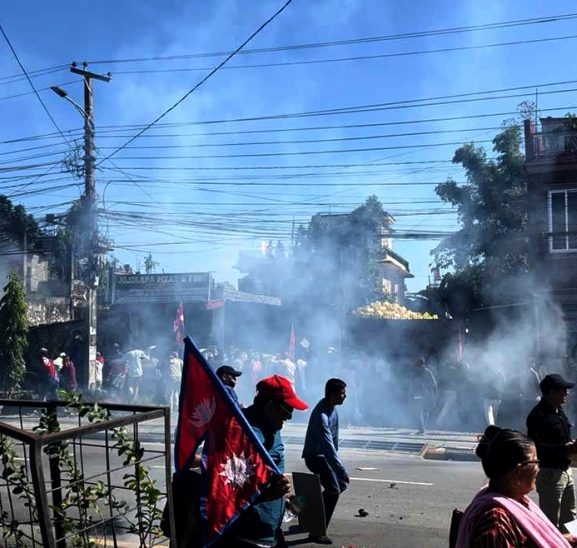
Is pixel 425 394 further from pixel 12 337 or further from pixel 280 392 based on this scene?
pixel 280 392

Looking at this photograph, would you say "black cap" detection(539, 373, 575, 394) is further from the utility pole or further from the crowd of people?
the utility pole

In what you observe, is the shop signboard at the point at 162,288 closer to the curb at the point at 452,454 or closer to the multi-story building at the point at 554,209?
the multi-story building at the point at 554,209

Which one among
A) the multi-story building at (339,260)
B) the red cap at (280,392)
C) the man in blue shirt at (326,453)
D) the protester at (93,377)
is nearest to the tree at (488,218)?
the multi-story building at (339,260)

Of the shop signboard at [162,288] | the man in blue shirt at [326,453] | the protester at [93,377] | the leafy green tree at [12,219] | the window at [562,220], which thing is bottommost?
the protester at [93,377]

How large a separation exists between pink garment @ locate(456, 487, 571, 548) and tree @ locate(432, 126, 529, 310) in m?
19.8

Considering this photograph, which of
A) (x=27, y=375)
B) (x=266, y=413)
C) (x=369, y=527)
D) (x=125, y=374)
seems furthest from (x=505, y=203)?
(x=266, y=413)

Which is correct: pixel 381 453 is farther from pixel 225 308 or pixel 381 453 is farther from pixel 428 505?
pixel 225 308

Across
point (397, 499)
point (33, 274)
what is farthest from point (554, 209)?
point (33, 274)

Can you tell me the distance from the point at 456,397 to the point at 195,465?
12550 millimetres

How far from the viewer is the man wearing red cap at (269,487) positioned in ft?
10.3

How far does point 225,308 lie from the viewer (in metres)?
22.9

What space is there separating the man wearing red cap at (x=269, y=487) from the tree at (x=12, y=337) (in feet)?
49.6

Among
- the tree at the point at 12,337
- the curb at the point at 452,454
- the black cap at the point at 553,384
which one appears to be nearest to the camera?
the black cap at the point at 553,384

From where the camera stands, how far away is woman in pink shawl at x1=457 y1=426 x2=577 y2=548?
232cm
